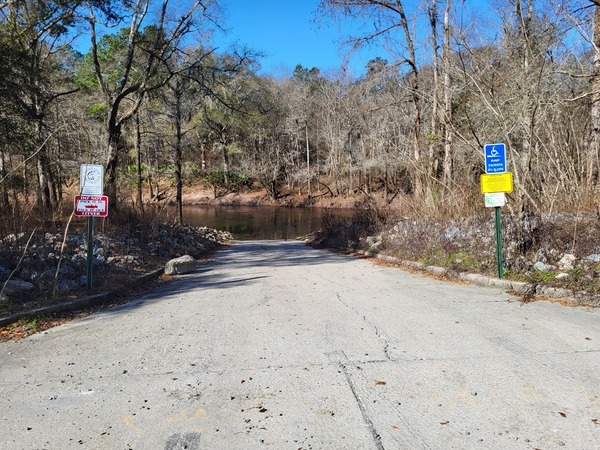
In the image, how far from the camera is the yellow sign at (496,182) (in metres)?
8.24

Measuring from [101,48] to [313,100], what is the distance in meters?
40.4

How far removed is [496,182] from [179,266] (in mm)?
7970

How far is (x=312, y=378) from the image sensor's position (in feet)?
13.7

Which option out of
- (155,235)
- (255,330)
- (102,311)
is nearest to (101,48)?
(155,235)

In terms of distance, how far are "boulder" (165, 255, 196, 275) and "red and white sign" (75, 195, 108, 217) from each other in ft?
13.9

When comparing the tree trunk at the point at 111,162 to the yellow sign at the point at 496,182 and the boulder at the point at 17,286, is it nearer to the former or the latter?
the boulder at the point at 17,286

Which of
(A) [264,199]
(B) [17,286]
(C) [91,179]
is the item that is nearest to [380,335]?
(C) [91,179]

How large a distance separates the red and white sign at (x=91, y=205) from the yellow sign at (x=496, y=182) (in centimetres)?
665

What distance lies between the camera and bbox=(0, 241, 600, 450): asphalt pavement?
3.24 metres

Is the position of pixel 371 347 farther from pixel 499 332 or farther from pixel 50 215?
pixel 50 215

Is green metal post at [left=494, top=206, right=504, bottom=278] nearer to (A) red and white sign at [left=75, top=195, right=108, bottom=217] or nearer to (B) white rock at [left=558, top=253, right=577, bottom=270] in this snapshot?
(B) white rock at [left=558, top=253, right=577, bottom=270]

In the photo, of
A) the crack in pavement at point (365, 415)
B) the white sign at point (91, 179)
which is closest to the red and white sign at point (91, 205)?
the white sign at point (91, 179)

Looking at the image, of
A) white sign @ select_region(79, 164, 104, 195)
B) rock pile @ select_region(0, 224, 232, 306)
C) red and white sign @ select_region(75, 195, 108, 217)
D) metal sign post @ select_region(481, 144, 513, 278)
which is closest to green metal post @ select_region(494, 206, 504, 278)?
metal sign post @ select_region(481, 144, 513, 278)

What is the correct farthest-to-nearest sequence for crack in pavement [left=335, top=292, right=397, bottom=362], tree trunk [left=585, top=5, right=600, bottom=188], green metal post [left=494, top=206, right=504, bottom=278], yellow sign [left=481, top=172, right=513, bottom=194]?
tree trunk [left=585, top=5, right=600, bottom=188], green metal post [left=494, top=206, right=504, bottom=278], yellow sign [left=481, top=172, right=513, bottom=194], crack in pavement [left=335, top=292, right=397, bottom=362]
